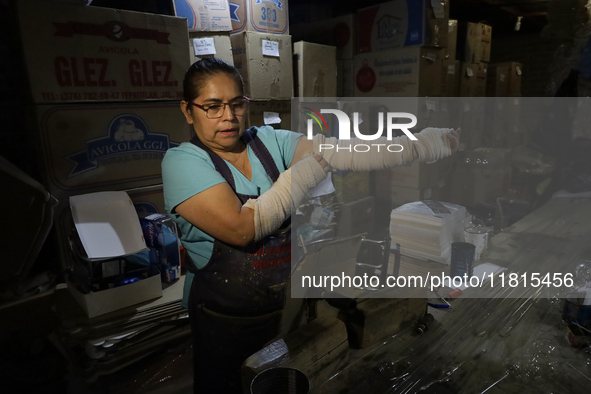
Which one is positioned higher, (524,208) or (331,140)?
(331,140)

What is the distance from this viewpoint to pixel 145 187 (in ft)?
5.43

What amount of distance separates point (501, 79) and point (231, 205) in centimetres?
377

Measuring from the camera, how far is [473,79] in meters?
3.25

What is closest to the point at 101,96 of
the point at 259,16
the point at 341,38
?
the point at 259,16

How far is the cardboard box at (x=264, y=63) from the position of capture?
6.84 feet

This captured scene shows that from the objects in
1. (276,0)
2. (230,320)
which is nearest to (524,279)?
(230,320)

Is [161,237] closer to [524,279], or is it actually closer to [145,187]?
[145,187]

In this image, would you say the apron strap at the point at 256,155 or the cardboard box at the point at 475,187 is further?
the cardboard box at the point at 475,187

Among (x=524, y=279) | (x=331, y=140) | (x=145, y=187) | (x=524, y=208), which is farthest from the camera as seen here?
(x=524, y=208)

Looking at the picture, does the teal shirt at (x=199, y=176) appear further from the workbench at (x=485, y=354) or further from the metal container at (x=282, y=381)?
the workbench at (x=485, y=354)

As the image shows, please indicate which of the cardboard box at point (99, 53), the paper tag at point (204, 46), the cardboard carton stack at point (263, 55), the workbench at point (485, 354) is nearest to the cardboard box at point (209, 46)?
the paper tag at point (204, 46)

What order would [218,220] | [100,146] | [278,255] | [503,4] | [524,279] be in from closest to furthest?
1. [218,220]
2. [278,255]
3. [524,279]
4. [100,146]
5. [503,4]

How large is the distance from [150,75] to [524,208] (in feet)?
7.12

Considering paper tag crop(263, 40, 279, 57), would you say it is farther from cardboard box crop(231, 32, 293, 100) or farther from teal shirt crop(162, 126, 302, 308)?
teal shirt crop(162, 126, 302, 308)
